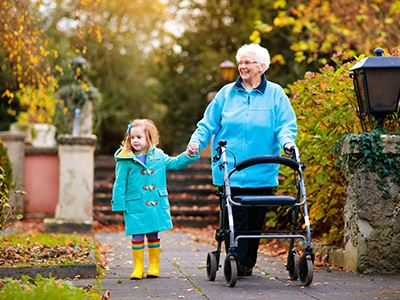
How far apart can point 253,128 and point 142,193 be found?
106 cm

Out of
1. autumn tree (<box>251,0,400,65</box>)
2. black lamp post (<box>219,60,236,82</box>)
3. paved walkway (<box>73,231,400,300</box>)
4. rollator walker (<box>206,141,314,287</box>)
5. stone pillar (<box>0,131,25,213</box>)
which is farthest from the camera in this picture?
black lamp post (<box>219,60,236,82</box>)

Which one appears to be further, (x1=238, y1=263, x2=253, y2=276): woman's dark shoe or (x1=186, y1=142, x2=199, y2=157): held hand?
(x1=238, y1=263, x2=253, y2=276): woman's dark shoe

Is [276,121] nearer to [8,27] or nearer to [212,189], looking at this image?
[8,27]

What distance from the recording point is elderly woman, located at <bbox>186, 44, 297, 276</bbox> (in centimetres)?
606

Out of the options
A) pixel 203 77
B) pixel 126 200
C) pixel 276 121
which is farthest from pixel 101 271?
pixel 203 77

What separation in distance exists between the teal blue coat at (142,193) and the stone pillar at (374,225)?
1548 mm

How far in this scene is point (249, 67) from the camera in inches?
241

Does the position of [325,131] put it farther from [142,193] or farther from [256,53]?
[142,193]

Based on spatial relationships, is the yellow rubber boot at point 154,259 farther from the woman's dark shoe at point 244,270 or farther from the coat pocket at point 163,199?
the woman's dark shoe at point 244,270

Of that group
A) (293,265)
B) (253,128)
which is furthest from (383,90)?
(293,265)

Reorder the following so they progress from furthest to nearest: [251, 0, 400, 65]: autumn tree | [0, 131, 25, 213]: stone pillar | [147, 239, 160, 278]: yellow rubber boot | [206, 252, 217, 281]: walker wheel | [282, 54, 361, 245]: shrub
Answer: [251, 0, 400, 65]: autumn tree, [0, 131, 25, 213]: stone pillar, [282, 54, 361, 245]: shrub, [147, 239, 160, 278]: yellow rubber boot, [206, 252, 217, 281]: walker wheel

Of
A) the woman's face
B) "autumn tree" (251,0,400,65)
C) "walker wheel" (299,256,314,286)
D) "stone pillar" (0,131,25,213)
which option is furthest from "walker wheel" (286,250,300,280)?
"autumn tree" (251,0,400,65)

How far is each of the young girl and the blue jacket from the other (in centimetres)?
31

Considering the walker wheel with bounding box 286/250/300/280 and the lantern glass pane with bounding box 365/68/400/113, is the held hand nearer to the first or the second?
the walker wheel with bounding box 286/250/300/280
